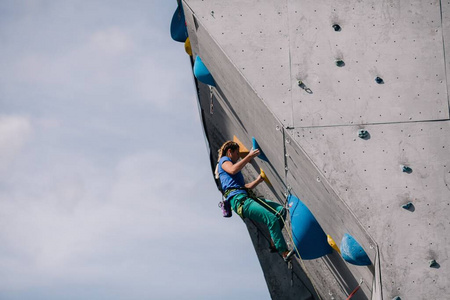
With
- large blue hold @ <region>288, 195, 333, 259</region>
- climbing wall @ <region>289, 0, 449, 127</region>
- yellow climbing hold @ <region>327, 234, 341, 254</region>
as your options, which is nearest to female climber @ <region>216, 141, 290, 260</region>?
large blue hold @ <region>288, 195, 333, 259</region>

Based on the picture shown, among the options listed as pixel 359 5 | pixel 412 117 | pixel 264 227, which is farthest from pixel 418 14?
pixel 264 227

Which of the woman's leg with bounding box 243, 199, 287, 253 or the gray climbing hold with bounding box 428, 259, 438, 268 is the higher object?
the woman's leg with bounding box 243, 199, 287, 253

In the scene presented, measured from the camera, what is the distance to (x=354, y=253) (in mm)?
5570

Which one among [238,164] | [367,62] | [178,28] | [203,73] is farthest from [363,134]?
[178,28]

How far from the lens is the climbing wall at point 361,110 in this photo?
5.44 meters

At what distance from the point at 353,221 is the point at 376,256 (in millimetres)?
328

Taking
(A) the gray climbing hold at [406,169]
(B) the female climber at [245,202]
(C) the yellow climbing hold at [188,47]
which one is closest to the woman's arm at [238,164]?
(B) the female climber at [245,202]

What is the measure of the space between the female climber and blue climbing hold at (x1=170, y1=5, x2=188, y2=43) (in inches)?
67.2

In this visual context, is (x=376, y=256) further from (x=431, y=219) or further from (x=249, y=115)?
(x=249, y=115)

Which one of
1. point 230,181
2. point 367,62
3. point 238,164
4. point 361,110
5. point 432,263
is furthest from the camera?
point 230,181

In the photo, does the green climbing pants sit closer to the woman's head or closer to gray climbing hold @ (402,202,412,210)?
the woman's head

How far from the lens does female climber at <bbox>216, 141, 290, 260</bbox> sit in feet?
21.5

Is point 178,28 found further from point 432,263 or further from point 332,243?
point 432,263

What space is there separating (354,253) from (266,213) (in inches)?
50.6
